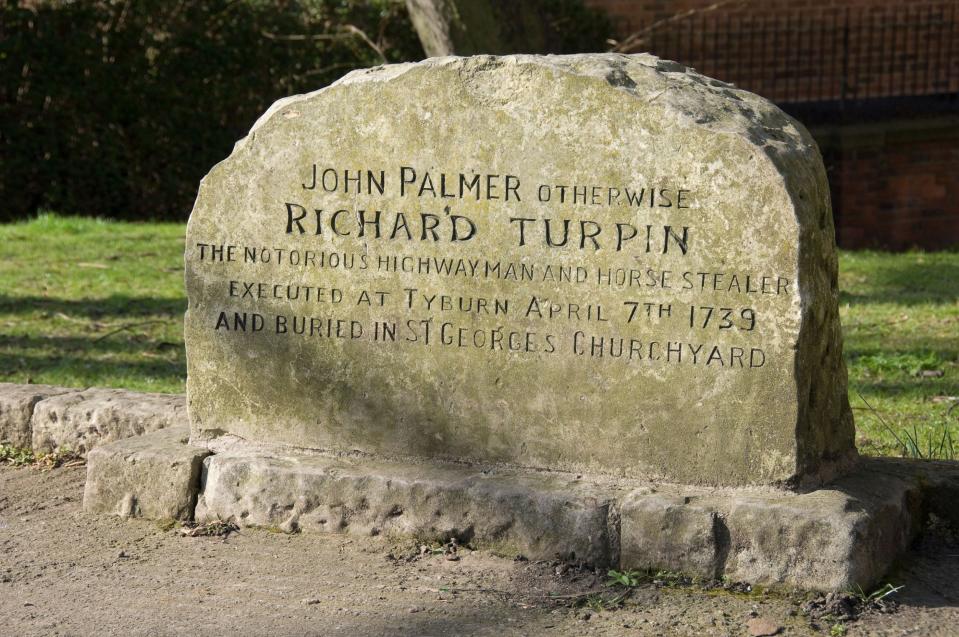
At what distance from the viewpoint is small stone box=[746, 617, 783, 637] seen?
3268 mm

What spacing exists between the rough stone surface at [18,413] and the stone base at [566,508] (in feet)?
2.77

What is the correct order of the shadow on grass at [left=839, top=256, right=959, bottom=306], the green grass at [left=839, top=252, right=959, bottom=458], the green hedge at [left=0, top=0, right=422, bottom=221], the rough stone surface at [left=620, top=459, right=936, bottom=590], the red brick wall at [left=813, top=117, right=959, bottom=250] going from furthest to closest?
the red brick wall at [left=813, top=117, right=959, bottom=250]
the green hedge at [left=0, top=0, right=422, bottom=221]
the shadow on grass at [left=839, top=256, right=959, bottom=306]
the green grass at [left=839, top=252, right=959, bottom=458]
the rough stone surface at [left=620, top=459, right=936, bottom=590]

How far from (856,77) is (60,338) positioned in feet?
28.3

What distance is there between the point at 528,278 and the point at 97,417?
74.8 inches

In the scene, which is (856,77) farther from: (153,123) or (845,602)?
(845,602)

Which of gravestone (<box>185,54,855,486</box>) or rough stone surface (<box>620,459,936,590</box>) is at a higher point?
gravestone (<box>185,54,855,486</box>)

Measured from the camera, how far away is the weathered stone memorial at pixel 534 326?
140 inches

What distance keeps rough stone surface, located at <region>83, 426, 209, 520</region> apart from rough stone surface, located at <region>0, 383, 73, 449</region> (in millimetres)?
847

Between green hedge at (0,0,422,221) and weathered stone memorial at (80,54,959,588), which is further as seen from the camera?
green hedge at (0,0,422,221)

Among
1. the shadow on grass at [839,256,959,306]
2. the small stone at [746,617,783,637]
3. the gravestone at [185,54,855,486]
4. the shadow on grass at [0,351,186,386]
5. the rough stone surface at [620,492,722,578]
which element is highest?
the gravestone at [185,54,855,486]

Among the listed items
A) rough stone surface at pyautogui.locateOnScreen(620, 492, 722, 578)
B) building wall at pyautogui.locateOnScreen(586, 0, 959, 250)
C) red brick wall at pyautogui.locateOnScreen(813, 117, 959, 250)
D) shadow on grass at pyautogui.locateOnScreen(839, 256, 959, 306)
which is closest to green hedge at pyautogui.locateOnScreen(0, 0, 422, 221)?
building wall at pyautogui.locateOnScreen(586, 0, 959, 250)

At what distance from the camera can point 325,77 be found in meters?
12.3

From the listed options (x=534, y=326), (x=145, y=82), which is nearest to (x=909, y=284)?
(x=534, y=326)

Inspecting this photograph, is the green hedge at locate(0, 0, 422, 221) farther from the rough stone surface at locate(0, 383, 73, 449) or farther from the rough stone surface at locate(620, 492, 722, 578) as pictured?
the rough stone surface at locate(620, 492, 722, 578)
